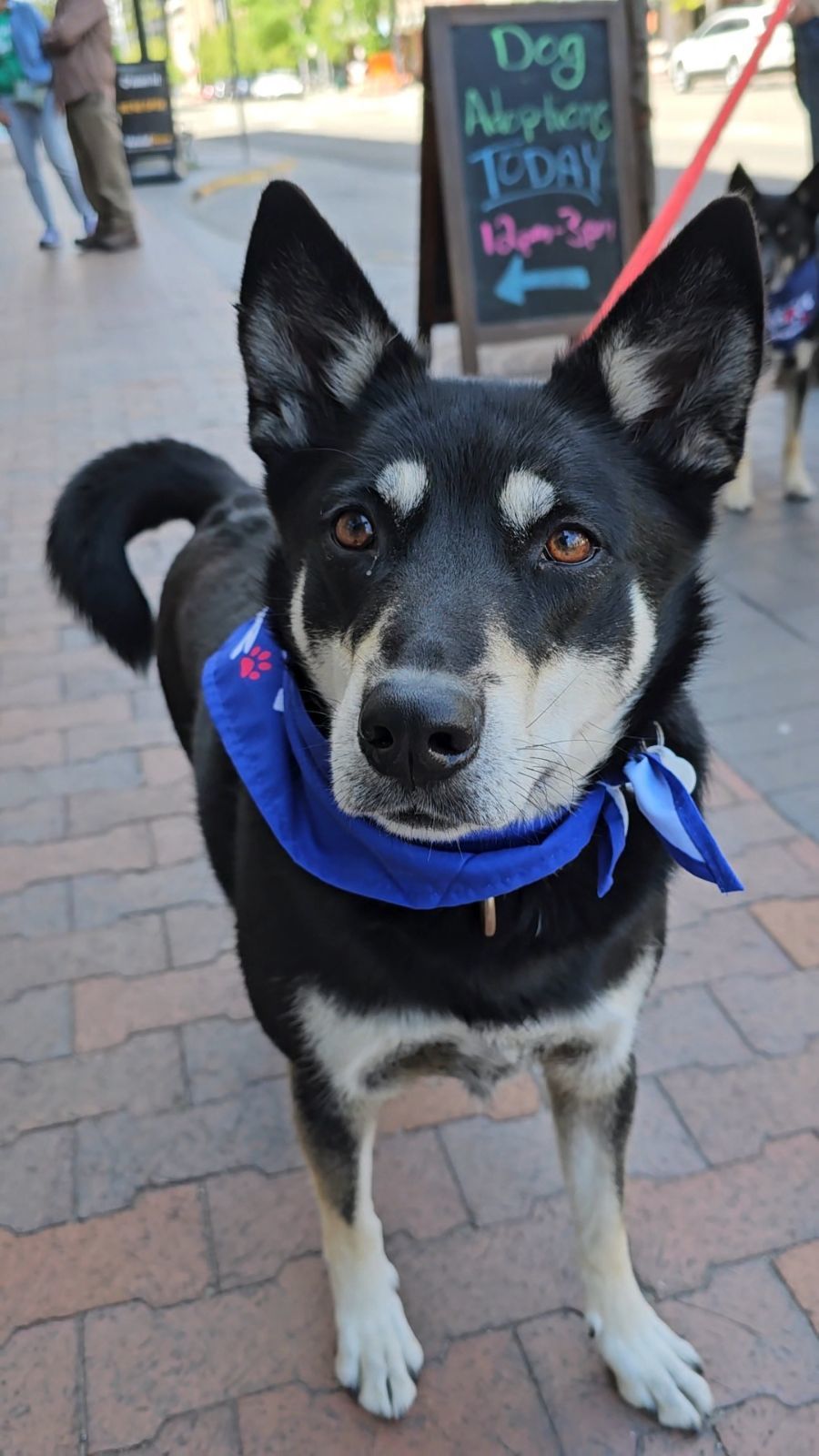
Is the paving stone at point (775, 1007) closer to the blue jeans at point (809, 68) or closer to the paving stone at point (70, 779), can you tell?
the paving stone at point (70, 779)

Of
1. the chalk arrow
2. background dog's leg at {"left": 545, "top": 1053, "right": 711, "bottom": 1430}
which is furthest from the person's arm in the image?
background dog's leg at {"left": 545, "top": 1053, "right": 711, "bottom": 1430}

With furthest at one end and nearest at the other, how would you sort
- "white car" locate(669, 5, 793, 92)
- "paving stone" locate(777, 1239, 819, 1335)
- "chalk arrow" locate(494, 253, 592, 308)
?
"white car" locate(669, 5, 793, 92), "chalk arrow" locate(494, 253, 592, 308), "paving stone" locate(777, 1239, 819, 1335)

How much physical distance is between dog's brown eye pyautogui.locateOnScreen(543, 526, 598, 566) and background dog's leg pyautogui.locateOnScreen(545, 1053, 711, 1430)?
0.89 metres

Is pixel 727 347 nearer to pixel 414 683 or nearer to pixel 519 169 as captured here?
pixel 414 683

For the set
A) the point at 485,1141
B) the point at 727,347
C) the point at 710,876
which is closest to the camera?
the point at 727,347

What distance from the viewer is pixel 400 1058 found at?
1922mm

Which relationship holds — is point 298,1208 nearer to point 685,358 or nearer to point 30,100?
point 685,358

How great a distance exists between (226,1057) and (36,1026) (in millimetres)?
519

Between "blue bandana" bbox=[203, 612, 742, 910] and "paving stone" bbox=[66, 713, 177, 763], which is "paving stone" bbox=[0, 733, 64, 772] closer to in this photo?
"paving stone" bbox=[66, 713, 177, 763]

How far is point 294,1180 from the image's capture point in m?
2.42

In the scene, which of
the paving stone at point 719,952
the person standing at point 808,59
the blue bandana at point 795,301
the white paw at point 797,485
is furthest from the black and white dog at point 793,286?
the paving stone at point 719,952

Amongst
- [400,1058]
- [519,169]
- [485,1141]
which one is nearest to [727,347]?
[400,1058]

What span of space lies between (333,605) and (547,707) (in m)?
0.39

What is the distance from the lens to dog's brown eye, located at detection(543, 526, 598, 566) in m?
→ 1.70
